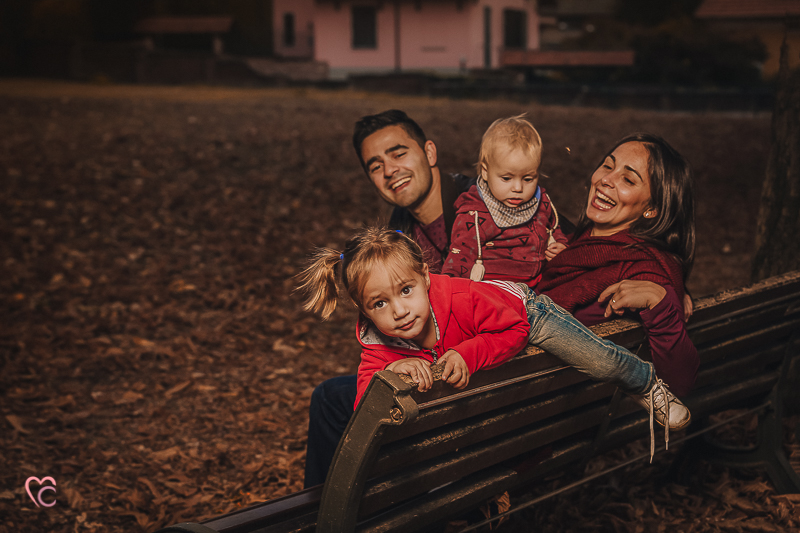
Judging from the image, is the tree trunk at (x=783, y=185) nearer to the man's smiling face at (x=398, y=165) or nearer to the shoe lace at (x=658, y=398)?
the shoe lace at (x=658, y=398)

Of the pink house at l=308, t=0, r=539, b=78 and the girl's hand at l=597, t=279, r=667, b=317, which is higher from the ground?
the pink house at l=308, t=0, r=539, b=78

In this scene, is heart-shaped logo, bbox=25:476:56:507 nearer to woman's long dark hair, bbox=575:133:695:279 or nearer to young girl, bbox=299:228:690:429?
young girl, bbox=299:228:690:429

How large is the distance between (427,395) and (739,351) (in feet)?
5.93

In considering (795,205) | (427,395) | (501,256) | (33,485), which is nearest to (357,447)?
(427,395)

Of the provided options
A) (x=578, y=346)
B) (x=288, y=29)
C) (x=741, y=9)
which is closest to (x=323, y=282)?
(x=578, y=346)

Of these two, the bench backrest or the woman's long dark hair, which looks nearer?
the bench backrest

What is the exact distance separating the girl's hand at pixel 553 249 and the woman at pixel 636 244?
0.46ft

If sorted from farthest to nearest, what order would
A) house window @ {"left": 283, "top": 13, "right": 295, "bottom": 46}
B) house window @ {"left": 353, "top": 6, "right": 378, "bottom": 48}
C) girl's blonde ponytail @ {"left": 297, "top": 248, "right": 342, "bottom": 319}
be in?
house window @ {"left": 283, "top": 13, "right": 295, "bottom": 46} → house window @ {"left": 353, "top": 6, "right": 378, "bottom": 48} → girl's blonde ponytail @ {"left": 297, "top": 248, "right": 342, "bottom": 319}

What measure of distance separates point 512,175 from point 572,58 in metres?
21.2

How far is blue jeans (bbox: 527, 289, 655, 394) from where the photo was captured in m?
2.19

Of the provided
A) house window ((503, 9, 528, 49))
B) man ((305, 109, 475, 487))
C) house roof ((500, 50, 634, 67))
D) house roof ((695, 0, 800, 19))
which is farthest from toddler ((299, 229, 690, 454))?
house window ((503, 9, 528, 49))

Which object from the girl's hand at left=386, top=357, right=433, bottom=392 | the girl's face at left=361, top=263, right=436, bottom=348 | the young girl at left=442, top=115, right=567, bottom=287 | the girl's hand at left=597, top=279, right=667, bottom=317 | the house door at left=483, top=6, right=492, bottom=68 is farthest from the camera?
the house door at left=483, top=6, right=492, bottom=68

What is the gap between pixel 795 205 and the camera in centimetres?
396

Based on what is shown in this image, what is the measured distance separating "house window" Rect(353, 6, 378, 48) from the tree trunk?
26812 millimetres
